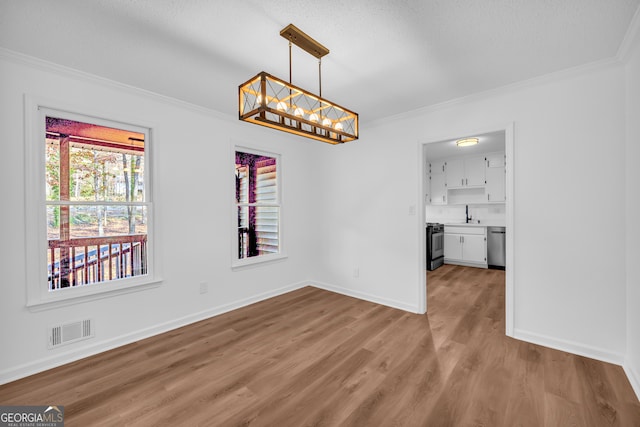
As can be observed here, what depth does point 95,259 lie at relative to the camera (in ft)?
8.71

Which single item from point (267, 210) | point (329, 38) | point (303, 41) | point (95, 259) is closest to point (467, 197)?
point (267, 210)

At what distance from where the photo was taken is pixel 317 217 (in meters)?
4.78

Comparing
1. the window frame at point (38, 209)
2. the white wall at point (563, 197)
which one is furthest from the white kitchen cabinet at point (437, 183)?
the window frame at point (38, 209)

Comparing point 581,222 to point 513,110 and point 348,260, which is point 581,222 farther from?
point 348,260

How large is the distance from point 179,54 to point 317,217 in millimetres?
3074

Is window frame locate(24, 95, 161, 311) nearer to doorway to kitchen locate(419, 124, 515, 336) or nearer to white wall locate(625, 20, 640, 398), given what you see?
white wall locate(625, 20, 640, 398)

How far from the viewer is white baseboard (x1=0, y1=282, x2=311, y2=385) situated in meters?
2.20

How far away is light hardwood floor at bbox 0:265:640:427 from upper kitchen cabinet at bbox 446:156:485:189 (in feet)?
13.1

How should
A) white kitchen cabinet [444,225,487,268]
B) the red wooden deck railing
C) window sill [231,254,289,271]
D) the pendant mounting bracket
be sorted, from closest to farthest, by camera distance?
the pendant mounting bracket
the red wooden deck railing
window sill [231,254,289,271]
white kitchen cabinet [444,225,487,268]

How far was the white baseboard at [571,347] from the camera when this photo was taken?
2.35 m

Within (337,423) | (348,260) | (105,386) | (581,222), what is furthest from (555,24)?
(105,386)

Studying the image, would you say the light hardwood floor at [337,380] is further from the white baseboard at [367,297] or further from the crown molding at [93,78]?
the crown molding at [93,78]

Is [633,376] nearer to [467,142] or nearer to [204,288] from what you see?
[467,142]

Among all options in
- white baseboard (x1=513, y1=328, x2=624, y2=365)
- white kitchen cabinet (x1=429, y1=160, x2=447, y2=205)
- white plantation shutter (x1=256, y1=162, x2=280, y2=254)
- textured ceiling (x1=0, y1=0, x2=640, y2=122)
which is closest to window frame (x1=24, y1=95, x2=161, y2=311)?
textured ceiling (x1=0, y1=0, x2=640, y2=122)
